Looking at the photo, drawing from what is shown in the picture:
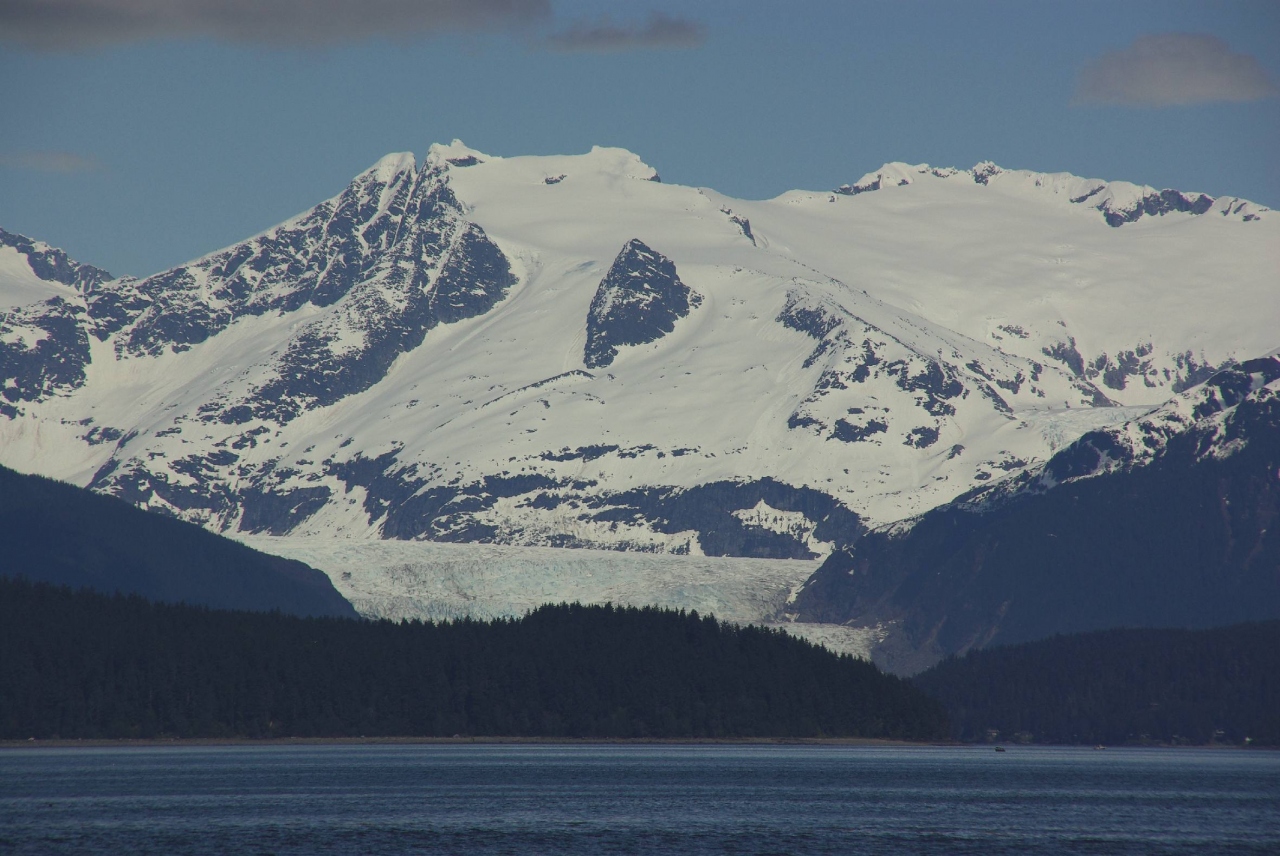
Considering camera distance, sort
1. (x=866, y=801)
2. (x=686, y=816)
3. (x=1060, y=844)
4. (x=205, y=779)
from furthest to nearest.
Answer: (x=205, y=779) < (x=866, y=801) < (x=686, y=816) < (x=1060, y=844)

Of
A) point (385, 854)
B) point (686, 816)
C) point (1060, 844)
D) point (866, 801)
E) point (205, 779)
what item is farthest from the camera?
point (205, 779)

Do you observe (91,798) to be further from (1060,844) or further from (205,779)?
(1060,844)

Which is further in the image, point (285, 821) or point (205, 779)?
point (205, 779)

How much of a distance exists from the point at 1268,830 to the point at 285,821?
7333 cm

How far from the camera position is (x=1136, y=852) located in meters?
146

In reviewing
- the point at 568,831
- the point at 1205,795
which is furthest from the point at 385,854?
the point at 1205,795

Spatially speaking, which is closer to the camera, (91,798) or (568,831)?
(568,831)

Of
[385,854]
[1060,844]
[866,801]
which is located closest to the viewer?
[385,854]

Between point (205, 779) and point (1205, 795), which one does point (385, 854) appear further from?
point (1205, 795)

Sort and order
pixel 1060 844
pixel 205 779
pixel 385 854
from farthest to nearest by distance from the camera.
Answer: pixel 205 779
pixel 1060 844
pixel 385 854

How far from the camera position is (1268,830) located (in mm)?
161250

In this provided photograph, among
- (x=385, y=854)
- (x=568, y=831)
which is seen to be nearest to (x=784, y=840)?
(x=568, y=831)

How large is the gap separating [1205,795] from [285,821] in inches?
3395

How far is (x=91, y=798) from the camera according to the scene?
6831 inches
